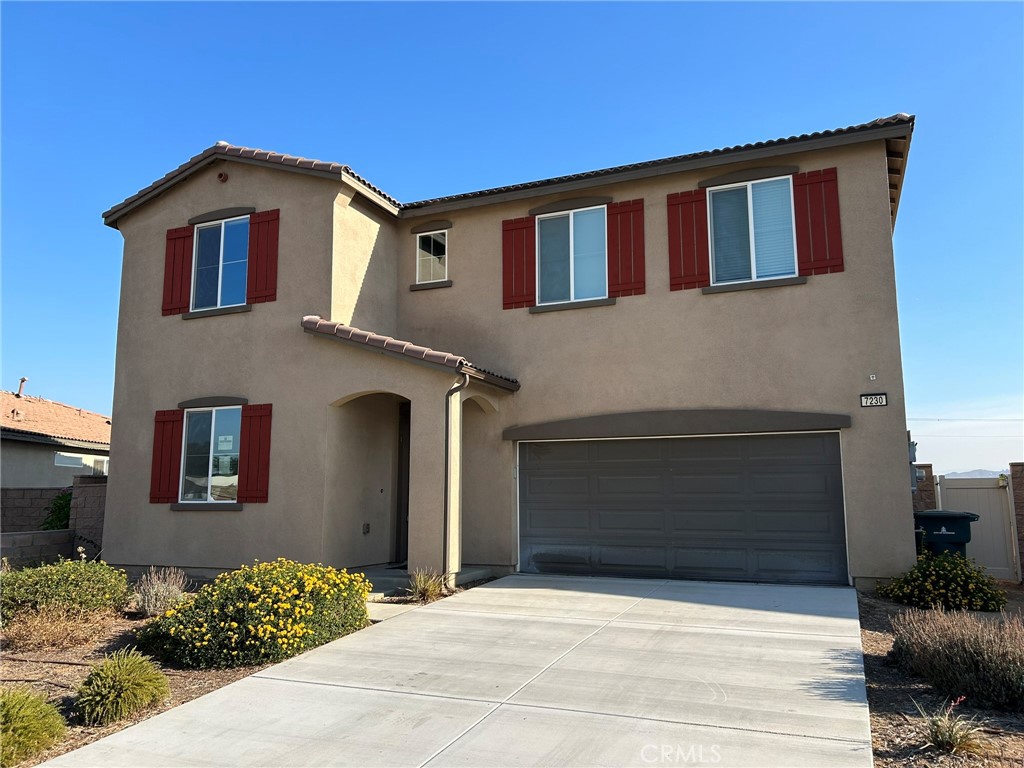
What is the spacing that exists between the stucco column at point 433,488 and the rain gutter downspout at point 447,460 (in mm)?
15

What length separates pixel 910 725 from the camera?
548 cm

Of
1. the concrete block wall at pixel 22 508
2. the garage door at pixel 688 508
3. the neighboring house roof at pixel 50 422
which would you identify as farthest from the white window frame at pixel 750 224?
the neighboring house roof at pixel 50 422

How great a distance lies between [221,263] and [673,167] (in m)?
8.24

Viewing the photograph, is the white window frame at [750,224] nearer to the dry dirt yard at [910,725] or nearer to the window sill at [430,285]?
the window sill at [430,285]

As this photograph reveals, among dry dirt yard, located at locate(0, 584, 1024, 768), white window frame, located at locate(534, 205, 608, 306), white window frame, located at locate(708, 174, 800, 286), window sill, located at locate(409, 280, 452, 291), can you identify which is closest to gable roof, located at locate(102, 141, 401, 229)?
window sill, located at locate(409, 280, 452, 291)

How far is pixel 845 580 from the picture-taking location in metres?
11.2

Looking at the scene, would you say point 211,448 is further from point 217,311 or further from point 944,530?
point 944,530

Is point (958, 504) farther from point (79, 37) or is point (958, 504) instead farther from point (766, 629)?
point (79, 37)

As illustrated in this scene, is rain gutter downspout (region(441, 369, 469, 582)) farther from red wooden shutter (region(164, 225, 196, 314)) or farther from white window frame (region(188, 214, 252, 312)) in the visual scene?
red wooden shutter (region(164, 225, 196, 314))

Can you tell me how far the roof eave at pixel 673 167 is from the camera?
1141 centimetres

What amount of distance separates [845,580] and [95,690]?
968 cm

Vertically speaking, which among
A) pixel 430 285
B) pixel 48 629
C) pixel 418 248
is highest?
pixel 418 248

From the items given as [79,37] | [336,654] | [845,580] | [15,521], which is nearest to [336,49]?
[79,37]

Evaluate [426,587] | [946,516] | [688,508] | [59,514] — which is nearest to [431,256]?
[426,587]
